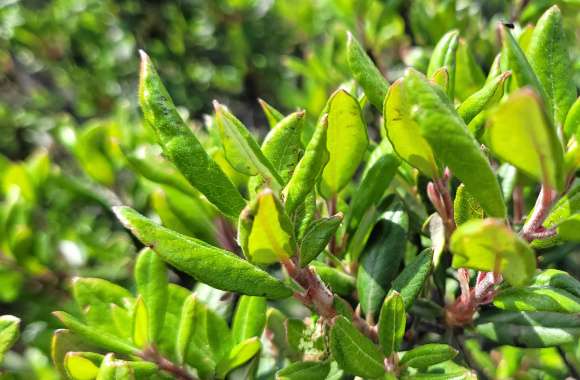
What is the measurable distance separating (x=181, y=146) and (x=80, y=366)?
40cm

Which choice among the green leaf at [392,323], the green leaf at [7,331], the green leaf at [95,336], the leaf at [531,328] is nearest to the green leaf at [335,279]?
the green leaf at [392,323]

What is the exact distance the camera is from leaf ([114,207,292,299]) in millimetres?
733

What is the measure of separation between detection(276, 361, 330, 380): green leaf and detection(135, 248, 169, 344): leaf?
0.25m

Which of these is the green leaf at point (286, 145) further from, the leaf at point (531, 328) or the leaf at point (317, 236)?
the leaf at point (531, 328)

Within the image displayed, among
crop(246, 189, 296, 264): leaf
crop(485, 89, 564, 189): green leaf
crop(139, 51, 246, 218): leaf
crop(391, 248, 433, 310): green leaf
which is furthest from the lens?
crop(391, 248, 433, 310): green leaf

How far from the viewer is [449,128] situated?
24.4 inches

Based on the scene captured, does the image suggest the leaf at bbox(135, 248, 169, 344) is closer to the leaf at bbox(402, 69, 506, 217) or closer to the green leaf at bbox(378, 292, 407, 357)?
the green leaf at bbox(378, 292, 407, 357)

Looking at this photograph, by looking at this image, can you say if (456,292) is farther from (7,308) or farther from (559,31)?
(7,308)

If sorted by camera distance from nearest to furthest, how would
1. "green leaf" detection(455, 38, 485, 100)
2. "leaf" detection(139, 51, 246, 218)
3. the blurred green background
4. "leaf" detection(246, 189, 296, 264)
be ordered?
"leaf" detection(246, 189, 296, 264)
"leaf" detection(139, 51, 246, 218)
"green leaf" detection(455, 38, 485, 100)
the blurred green background

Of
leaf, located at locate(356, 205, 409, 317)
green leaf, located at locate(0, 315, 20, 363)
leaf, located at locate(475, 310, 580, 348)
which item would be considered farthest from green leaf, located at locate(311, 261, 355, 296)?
green leaf, located at locate(0, 315, 20, 363)

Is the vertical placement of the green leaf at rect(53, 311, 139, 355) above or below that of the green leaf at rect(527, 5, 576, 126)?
below

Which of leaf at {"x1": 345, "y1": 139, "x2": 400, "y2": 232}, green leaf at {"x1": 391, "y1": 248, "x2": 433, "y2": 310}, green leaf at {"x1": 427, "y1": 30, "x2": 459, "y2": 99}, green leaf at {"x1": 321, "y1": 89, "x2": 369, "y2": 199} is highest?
green leaf at {"x1": 427, "y1": 30, "x2": 459, "y2": 99}

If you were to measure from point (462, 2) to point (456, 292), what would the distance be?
3.79 feet

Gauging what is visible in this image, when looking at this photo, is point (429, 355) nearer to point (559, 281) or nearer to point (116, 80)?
point (559, 281)
